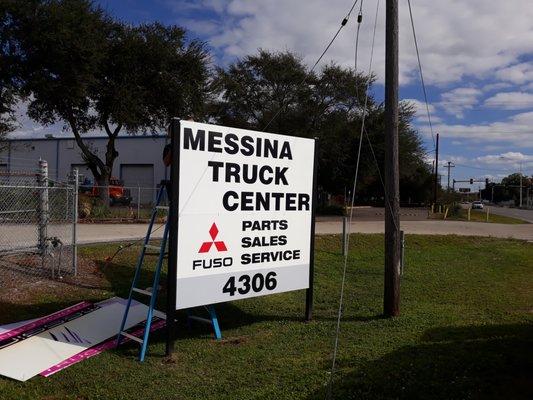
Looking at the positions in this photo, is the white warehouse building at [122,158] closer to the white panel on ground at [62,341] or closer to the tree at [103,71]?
the tree at [103,71]

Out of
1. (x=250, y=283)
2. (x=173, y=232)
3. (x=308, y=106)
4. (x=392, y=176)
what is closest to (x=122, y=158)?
(x=308, y=106)

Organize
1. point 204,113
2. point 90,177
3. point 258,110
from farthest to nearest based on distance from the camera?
point 90,177
point 258,110
point 204,113

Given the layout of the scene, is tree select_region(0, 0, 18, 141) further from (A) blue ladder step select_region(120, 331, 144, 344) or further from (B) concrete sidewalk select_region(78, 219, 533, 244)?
(A) blue ladder step select_region(120, 331, 144, 344)

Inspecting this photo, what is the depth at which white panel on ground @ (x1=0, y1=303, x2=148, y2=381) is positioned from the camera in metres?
5.42

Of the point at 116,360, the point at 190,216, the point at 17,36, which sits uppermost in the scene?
the point at 17,36

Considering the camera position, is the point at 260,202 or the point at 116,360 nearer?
the point at 116,360

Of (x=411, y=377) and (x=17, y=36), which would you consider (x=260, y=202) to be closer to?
(x=411, y=377)

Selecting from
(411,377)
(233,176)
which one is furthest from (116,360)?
(411,377)

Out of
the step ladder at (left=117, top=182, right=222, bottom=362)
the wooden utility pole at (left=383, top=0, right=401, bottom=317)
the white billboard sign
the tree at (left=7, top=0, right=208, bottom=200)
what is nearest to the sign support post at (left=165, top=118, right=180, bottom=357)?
the white billboard sign

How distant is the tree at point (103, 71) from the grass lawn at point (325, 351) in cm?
1431

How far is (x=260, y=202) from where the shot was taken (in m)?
7.09

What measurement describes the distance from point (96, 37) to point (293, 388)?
21.7 metres

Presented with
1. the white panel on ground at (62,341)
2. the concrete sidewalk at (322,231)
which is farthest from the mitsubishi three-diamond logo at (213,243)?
the concrete sidewalk at (322,231)

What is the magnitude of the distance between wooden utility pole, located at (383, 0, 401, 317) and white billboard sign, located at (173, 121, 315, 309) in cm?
115
